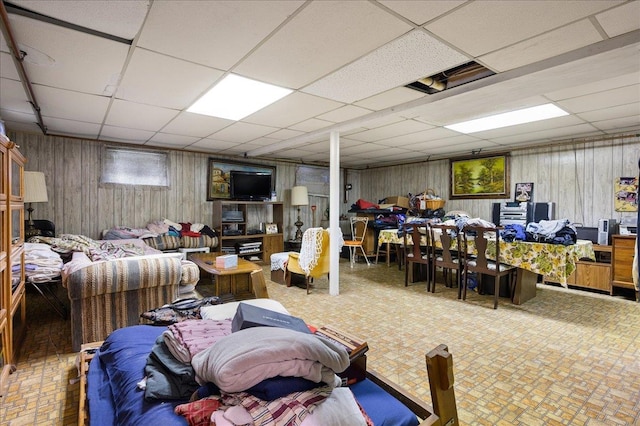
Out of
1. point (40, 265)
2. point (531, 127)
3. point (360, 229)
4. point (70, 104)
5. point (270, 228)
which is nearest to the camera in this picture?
point (40, 265)

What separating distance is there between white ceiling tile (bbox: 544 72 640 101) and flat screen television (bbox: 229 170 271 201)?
5047 mm

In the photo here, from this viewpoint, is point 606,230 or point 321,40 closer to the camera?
point 321,40

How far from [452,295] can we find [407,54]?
326 centimetres

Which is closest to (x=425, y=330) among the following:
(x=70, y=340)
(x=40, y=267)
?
(x=70, y=340)

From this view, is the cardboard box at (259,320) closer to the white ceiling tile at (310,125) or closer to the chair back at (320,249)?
the chair back at (320,249)

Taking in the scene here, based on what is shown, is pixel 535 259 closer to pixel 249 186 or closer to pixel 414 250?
pixel 414 250

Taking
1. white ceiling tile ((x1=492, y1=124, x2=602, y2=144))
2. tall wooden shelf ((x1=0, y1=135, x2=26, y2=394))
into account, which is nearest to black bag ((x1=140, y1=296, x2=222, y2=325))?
tall wooden shelf ((x1=0, y1=135, x2=26, y2=394))

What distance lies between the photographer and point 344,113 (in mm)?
3754

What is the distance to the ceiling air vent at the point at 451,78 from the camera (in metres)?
2.69

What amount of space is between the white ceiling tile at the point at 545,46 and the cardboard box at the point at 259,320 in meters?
2.22

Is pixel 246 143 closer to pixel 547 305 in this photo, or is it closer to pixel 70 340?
pixel 70 340

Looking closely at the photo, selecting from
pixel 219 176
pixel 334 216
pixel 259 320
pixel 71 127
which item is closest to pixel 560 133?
pixel 334 216

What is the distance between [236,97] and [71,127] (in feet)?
Result: 9.38

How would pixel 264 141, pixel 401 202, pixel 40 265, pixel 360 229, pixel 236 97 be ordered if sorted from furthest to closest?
pixel 401 202
pixel 360 229
pixel 264 141
pixel 236 97
pixel 40 265
